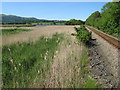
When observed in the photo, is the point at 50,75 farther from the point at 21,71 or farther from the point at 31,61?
the point at 31,61

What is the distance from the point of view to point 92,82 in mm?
3018

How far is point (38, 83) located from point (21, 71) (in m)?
0.82

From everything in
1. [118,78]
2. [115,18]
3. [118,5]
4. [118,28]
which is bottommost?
[118,78]

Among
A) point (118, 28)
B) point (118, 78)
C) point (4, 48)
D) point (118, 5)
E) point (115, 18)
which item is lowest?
point (118, 78)

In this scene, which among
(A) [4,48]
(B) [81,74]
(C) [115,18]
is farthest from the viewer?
(C) [115,18]

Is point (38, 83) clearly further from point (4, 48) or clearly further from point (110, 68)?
point (4, 48)

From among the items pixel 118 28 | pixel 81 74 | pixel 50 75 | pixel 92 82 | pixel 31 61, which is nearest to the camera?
pixel 92 82

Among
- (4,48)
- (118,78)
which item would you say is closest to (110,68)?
(118,78)

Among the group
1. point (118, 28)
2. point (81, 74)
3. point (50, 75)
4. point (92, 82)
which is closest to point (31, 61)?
point (50, 75)

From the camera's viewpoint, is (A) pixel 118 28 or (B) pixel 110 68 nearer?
(B) pixel 110 68

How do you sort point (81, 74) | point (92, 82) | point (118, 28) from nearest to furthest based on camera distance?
1. point (92, 82)
2. point (81, 74)
3. point (118, 28)

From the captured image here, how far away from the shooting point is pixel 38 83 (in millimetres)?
2924

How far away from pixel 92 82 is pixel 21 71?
2.06 metres

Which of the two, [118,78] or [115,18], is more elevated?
[115,18]
